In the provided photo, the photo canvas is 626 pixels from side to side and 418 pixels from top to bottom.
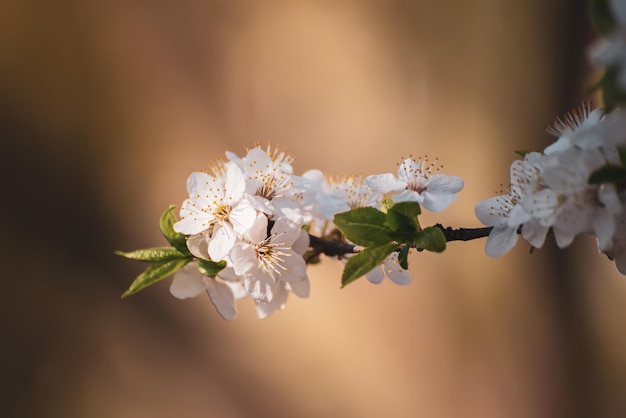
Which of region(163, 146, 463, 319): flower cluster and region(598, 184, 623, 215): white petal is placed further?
region(163, 146, 463, 319): flower cluster

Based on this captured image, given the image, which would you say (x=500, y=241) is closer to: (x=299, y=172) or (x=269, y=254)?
(x=269, y=254)

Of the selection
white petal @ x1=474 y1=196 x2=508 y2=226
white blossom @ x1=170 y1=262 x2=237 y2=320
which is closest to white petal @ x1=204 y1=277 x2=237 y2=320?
white blossom @ x1=170 y1=262 x2=237 y2=320

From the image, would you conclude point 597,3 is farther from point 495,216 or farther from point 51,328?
point 51,328

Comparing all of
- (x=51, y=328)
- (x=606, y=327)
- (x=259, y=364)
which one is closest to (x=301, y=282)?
(x=259, y=364)

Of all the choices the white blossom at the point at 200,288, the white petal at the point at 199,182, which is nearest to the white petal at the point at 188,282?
the white blossom at the point at 200,288

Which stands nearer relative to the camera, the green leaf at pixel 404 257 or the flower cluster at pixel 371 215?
the flower cluster at pixel 371 215

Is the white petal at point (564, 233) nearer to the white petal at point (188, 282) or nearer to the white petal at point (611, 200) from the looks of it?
the white petal at point (611, 200)

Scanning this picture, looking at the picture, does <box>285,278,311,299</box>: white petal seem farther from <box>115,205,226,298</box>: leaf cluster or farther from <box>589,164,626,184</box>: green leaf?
<box>589,164,626,184</box>: green leaf
